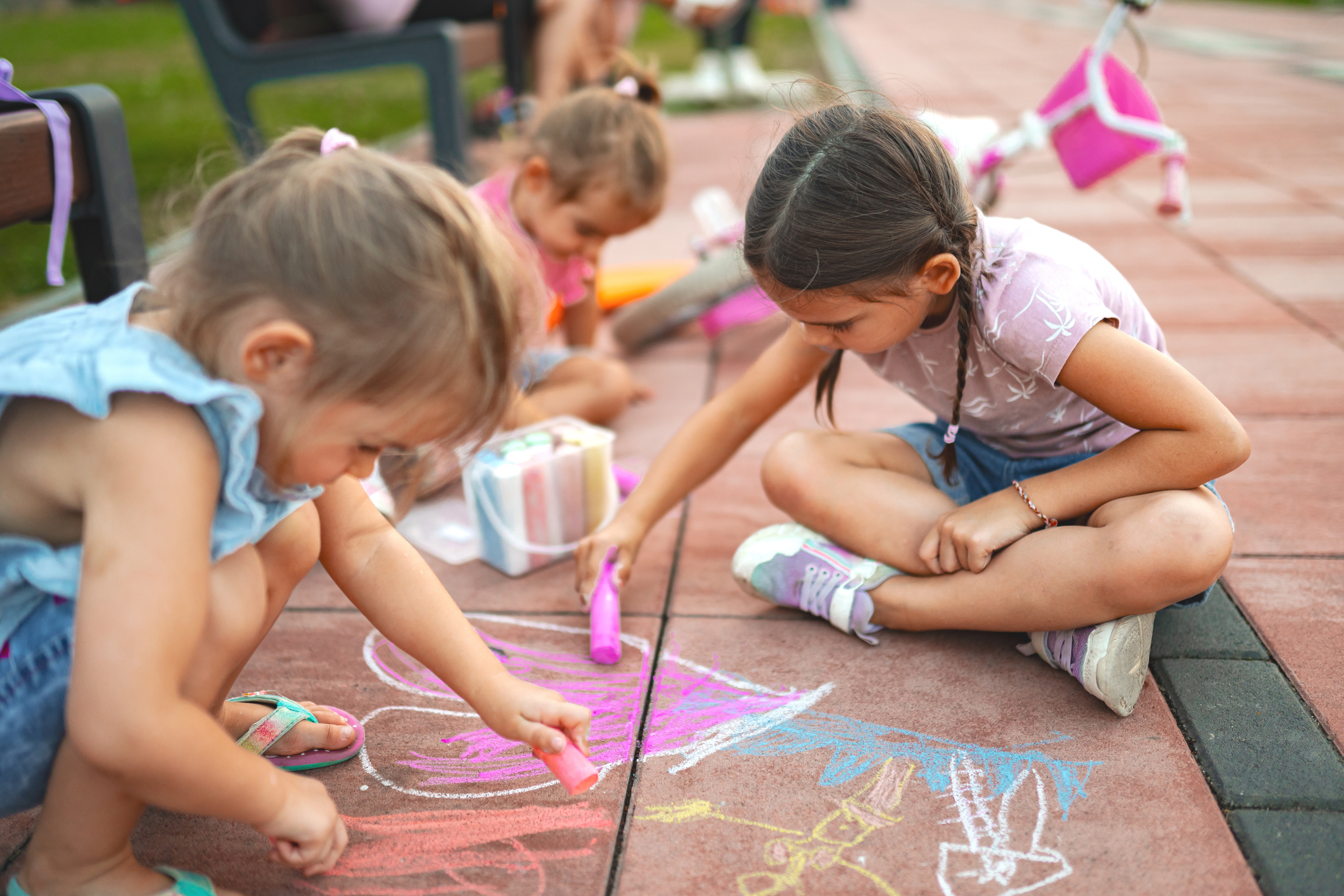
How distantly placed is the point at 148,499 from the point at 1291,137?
5519 mm

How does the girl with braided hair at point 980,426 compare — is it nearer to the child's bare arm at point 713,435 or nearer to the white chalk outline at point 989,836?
the child's bare arm at point 713,435

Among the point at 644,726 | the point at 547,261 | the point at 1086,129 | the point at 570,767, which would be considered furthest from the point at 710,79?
the point at 570,767

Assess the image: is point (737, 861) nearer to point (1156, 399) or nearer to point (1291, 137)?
point (1156, 399)

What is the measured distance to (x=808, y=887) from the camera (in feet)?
3.59

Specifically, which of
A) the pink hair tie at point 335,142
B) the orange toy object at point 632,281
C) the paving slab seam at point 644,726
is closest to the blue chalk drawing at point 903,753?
the paving slab seam at point 644,726

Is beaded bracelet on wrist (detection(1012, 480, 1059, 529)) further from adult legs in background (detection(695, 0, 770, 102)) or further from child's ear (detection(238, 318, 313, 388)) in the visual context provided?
adult legs in background (detection(695, 0, 770, 102))

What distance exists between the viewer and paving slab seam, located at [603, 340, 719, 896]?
113 centimetres

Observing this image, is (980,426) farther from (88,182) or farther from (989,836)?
(88,182)

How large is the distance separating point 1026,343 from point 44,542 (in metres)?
1.11

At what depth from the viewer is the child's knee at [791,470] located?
1642 mm

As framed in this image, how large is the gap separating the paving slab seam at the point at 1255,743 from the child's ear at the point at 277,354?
1052 mm

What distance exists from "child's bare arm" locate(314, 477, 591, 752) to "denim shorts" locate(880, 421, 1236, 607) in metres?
0.77

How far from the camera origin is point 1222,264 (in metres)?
→ 3.25

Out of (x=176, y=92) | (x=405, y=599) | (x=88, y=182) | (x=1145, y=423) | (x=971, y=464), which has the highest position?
(x=88, y=182)
